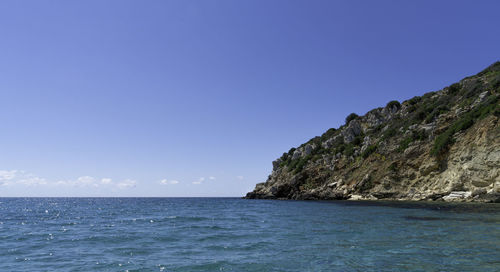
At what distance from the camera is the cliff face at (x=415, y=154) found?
142ft

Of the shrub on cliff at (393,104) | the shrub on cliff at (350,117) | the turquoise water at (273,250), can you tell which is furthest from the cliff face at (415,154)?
the turquoise water at (273,250)

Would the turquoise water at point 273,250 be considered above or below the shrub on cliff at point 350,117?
below

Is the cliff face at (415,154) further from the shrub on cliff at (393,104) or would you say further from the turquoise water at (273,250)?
the turquoise water at (273,250)

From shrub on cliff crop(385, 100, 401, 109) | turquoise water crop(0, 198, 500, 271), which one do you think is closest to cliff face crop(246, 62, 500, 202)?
shrub on cliff crop(385, 100, 401, 109)

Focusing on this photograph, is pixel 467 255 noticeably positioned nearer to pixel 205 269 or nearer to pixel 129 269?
pixel 205 269

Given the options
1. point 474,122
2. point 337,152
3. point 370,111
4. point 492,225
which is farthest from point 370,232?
point 370,111

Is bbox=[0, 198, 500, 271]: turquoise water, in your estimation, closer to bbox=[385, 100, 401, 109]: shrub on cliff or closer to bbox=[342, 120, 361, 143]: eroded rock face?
bbox=[342, 120, 361, 143]: eroded rock face

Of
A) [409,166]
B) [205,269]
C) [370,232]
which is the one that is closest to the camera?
[205,269]

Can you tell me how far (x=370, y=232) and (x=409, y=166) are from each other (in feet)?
143

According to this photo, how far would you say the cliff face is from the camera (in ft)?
142

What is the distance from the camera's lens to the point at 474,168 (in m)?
42.2

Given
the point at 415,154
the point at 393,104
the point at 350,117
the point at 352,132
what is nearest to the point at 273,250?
the point at 415,154

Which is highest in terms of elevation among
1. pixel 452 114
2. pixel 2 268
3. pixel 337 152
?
pixel 452 114

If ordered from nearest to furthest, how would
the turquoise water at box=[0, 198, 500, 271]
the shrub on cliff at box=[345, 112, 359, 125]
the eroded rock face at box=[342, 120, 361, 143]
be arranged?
the turquoise water at box=[0, 198, 500, 271]
the eroded rock face at box=[342, 120, 361, 143]
the shrub on cliff at box=[345, 112, 359, 125]
